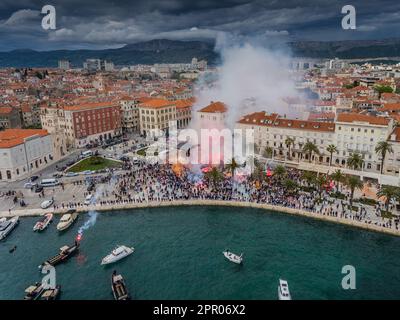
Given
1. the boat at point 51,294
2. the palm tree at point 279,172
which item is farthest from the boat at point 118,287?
the palm tree at point 279,172

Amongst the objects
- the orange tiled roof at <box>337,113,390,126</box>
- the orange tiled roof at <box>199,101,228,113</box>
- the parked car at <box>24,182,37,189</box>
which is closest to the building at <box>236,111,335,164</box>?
the orange tiled roof at <box>337,113,390,126</box>

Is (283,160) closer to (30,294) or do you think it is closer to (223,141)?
(223,141)

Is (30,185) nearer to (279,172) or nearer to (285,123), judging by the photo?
(279,172)

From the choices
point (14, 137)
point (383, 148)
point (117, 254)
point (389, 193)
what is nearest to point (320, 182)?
point (389, 193)

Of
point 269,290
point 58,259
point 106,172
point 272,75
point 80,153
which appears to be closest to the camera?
point 269,290

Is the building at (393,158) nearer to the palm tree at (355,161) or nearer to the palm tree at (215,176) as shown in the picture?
the palm tree at (355,161)

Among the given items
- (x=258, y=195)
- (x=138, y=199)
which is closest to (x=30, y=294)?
(x=138, y=199)
